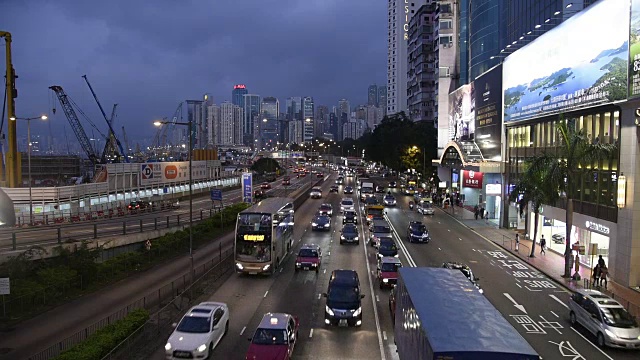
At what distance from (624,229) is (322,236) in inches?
894

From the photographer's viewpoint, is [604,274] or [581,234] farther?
[581,234]

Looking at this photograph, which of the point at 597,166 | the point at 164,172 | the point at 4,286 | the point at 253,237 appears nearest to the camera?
the point at 4,286

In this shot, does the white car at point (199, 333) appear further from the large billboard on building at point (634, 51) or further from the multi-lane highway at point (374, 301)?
the large billboard on building at point (634, 51)

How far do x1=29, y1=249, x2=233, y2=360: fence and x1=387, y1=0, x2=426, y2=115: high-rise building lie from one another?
16696 centimetres

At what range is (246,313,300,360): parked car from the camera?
1505 cm

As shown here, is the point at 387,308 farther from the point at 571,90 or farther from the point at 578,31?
the point at 578,31

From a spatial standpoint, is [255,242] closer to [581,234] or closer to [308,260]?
[308,260]

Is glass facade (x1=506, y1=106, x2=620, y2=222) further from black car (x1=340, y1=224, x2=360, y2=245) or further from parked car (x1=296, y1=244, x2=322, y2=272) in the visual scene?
parked car (x1=296, y1=244, x2=322, y2=272)

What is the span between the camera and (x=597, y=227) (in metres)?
30.6

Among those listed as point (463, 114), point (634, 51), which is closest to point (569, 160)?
point (634, 51)

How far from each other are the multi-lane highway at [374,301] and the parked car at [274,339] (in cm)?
95

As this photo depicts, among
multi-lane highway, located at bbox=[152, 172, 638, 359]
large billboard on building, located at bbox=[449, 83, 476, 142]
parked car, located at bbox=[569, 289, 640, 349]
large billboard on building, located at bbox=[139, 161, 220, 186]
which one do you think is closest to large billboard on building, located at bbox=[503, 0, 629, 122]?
multi-lane highway, located at bbox=[152, 172, 638, 359]

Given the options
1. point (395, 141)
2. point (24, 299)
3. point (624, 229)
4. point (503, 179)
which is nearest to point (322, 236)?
point (503, 179)

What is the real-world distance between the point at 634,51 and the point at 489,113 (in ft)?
93.8
